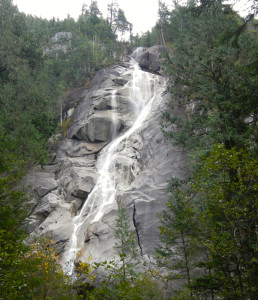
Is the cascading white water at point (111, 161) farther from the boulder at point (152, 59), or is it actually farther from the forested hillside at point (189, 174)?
the forested hillside at point (189, 174)

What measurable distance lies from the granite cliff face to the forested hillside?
133 cm

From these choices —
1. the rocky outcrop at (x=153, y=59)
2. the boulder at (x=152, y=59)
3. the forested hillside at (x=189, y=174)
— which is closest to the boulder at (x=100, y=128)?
the forested hillside at (x=189, y=174)

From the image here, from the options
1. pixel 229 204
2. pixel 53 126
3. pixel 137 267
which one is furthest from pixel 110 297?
pixel 53 126

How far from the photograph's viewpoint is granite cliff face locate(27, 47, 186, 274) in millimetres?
19047

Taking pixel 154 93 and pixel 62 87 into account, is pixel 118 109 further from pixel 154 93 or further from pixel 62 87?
pixel 62 87

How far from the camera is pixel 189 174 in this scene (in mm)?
19156

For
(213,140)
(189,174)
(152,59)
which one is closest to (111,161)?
(189,174)

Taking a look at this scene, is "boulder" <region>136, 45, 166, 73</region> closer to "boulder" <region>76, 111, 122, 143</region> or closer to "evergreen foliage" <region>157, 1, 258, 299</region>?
"boulder" <region>76, 111, 122, 143</region>

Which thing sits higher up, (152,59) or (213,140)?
(152,59)

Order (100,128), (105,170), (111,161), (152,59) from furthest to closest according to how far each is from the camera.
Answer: (152,59) < (100,128) < (111,161) < (105,170)

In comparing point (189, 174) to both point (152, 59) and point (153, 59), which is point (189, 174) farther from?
point (152, 59)

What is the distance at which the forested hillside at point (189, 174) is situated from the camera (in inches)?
263

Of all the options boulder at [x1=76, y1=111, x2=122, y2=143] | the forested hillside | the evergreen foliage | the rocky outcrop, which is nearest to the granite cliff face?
boulder at [x1=76, y1=111, x2=122, y2=143]

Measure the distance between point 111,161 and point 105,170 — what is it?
1.16 metres
